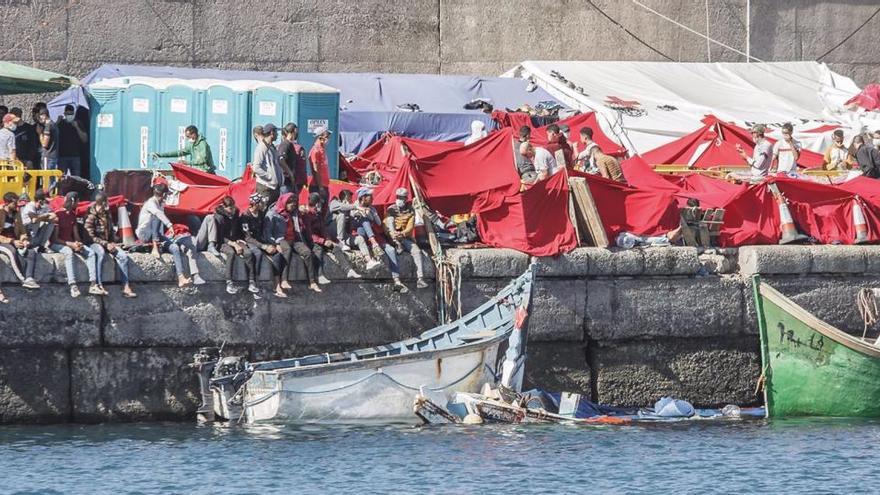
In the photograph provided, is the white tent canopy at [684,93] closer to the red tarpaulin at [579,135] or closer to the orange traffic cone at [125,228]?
the red tarpaulin at [579,135]

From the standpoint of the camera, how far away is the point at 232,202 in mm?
19812

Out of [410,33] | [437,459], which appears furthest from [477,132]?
[437,459]

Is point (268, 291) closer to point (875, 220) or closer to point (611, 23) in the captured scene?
point (875, 220)

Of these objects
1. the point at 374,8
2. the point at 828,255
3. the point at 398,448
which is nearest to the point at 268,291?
the point at 398,448

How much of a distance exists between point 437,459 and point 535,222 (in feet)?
12.9

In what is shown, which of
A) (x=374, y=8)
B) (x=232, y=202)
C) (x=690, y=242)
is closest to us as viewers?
(x=232, y=202)

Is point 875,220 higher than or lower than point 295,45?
lower

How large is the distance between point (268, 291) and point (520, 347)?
2.70 meters

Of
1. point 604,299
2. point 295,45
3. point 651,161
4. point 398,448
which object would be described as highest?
point 295,45

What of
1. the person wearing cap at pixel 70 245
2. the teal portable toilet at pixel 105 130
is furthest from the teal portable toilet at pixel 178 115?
the person wearing cap at pixel 70 245

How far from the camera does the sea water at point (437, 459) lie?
17.0 meters

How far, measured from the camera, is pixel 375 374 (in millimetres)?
19547

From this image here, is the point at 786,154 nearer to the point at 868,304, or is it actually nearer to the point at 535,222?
the point at 868,304

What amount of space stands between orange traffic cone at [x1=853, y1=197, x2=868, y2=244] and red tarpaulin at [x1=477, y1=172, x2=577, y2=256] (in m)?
3.57
